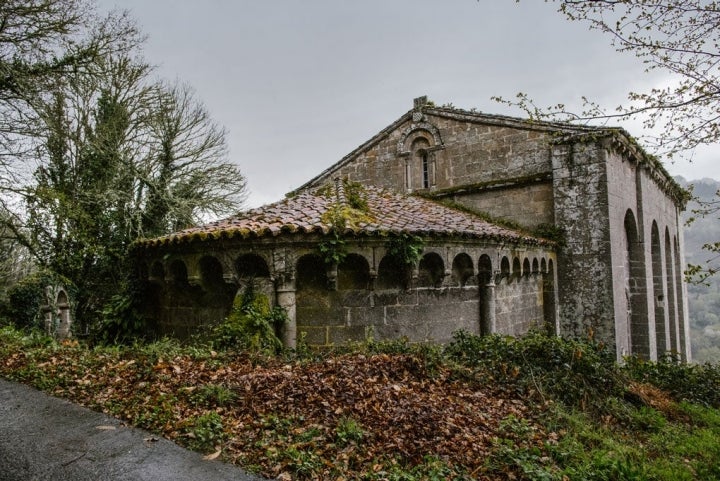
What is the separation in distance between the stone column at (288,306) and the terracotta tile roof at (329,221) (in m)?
0.84

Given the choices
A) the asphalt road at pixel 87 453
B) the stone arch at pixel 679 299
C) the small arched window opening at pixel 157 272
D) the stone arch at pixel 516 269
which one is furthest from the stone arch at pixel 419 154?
the stone arch at pixel 679 299

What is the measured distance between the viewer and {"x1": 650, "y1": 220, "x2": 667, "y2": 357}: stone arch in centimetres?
1406

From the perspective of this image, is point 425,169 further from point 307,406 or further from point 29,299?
point 29,299

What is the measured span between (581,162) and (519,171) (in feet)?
4.90

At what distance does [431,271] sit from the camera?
24.6 ft

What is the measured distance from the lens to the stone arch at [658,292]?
1406cm

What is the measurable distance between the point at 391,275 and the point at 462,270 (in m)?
1.48

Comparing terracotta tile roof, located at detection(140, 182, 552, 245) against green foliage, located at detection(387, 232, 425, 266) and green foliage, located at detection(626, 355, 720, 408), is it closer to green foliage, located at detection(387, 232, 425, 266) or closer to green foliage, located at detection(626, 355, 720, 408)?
green foliage, located at detection(387, 232, 425, 266)

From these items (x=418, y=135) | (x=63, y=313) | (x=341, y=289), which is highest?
(x=418, y=135)

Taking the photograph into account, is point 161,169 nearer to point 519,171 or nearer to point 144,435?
point 519,171

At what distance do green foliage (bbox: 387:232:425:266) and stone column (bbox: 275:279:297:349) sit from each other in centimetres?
159

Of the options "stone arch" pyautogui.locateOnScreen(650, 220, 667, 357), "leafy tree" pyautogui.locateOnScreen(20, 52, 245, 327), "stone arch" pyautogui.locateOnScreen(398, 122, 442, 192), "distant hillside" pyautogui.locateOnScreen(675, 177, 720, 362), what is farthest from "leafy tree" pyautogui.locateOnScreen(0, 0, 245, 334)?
"distant hillside" pyautogui.locateOnScreen(675, 177, 720, 362)

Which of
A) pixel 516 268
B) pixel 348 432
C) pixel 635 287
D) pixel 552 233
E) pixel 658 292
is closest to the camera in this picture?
pixel 348 432

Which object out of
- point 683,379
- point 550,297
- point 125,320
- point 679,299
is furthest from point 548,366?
point 679,299
